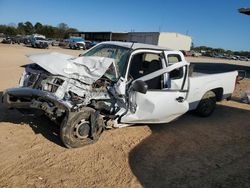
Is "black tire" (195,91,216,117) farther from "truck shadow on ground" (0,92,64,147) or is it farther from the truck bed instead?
"truck shadow on ground" (0,92,64,147)

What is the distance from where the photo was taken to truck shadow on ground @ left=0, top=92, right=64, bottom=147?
5348 millimetres

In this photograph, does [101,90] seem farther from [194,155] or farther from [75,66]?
[194,155]

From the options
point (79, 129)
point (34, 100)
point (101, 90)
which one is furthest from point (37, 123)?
point (101, 90)

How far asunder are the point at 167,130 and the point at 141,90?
1795 mm

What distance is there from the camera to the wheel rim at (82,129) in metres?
4.75

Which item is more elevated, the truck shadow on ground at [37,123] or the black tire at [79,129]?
the black tire at [79,129]

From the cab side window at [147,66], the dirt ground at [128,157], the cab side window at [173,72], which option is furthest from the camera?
the cab side window at [173,72]

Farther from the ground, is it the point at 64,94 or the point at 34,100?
the point at 64,94

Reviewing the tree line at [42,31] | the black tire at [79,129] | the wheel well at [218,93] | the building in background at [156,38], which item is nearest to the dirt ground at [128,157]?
the black tire at [79,129]

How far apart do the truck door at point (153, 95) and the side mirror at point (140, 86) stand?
0.77 feet

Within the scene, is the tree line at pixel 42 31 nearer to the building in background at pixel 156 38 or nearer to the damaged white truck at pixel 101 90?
the building in background at pixel 156 38

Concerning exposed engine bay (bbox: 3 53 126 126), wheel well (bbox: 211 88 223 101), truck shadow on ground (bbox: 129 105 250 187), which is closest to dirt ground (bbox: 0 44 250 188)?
truck shadow on ground (bbox: 129 105 250 187)

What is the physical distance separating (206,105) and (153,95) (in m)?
2.70

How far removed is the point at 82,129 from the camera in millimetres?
4812
